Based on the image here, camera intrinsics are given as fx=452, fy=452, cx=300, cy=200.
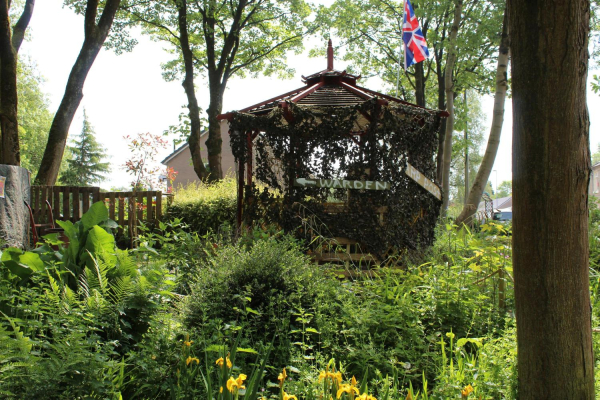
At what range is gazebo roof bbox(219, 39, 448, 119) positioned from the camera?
24.8ft

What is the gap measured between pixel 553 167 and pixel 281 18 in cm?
2012

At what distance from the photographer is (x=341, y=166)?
6.59 metres

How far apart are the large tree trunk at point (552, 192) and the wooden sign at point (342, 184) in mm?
4445

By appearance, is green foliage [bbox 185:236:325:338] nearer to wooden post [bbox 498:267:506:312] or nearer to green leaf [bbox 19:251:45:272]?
green leaf [bbox 19:251:45:272]

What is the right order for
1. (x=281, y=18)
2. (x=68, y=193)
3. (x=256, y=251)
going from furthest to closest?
1. (x=281, y=18)
2. (x=68, y=193)
3. (x=256, y=251)

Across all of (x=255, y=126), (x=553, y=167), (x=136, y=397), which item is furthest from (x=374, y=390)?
(x=255, y=126)

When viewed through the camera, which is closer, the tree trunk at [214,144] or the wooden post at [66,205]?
the wooden post at [66,205]

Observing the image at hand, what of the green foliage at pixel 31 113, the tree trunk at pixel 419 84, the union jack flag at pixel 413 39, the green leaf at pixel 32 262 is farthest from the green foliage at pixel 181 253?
the green foliage at pixel 31 113

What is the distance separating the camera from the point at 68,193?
11.0 metres

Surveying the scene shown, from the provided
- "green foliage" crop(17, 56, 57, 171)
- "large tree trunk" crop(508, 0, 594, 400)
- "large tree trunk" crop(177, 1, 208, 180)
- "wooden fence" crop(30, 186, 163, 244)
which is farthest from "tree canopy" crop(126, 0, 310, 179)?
"green foliage" crop(17, 56, 57, 171)

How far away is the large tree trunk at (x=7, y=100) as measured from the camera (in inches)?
432

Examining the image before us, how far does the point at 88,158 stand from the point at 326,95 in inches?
2019

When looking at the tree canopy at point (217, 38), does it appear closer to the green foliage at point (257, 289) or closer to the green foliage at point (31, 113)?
the green foliage at point (257, 289)

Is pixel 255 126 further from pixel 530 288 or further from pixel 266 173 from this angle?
pixel 530 288
